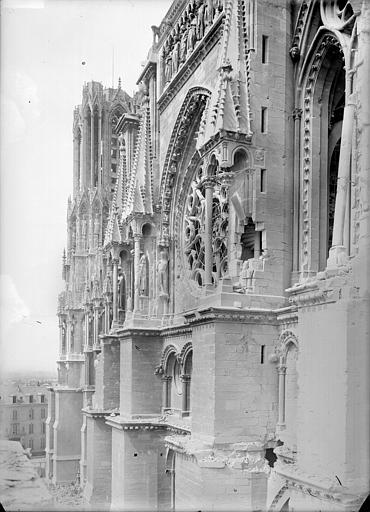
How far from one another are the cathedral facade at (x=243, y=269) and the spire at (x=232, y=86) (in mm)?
35

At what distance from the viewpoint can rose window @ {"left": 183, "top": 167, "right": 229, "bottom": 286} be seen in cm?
1458

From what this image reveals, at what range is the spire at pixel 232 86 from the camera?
1232 cm

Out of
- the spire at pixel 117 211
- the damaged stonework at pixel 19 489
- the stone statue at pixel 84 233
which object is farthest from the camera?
the stone statue at pixel 84 233

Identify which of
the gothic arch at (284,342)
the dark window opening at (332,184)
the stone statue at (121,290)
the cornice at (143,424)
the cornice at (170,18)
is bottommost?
the cornice at (143,424)

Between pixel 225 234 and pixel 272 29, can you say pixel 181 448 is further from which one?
pixel 272 29

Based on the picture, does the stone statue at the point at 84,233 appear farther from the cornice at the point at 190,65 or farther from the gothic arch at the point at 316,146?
the gothic arch at the point at 316,146

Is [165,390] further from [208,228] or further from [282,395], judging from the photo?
[282,395]

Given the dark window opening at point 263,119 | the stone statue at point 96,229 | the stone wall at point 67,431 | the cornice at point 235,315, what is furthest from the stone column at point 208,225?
the stone wall at point 67,431

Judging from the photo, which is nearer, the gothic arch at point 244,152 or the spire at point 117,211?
the gothic arch at point 244,152

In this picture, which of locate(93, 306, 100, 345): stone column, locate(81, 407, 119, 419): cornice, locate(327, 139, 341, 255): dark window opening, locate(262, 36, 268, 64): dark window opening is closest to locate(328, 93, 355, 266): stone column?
locate(327, 139, 341, 255): dark window opening

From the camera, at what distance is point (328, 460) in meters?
8.04

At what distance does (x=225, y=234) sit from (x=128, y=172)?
9.05 m

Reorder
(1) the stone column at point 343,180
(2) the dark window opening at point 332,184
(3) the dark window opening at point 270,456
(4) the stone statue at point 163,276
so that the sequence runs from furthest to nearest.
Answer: (4) the stone statue at point 163,276 < (2) the dark window opening at point 332,184 < (3) the dark window opening at point 270,456 < (1) the stone column at point 343,180

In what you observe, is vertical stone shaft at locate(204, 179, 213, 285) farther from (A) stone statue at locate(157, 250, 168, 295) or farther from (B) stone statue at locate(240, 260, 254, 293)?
(A) stone statue at locate(157, 250, 168, 295)
